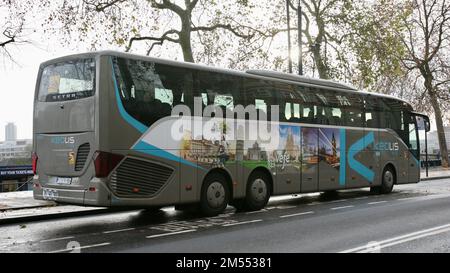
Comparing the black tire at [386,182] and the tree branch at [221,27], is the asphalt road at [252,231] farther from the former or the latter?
the tree branch at [221,27]

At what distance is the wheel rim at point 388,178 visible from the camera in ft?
59.1

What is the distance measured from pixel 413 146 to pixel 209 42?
11.0 metres

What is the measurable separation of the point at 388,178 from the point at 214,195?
8827 millimetres

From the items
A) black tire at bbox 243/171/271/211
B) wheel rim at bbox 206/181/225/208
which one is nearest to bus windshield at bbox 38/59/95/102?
wheel rim at bbox 206/181/225/208

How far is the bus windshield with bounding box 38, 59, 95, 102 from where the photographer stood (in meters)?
9.85

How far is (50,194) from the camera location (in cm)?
1029

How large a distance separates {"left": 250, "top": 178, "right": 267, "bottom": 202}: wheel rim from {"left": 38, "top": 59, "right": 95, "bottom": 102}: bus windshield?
4.96 m

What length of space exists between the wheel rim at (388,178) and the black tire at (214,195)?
26.6ft

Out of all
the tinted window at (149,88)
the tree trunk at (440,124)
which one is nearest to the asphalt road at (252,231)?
the tinted window at (149,88)

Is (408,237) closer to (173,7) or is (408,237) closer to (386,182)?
(386,182)

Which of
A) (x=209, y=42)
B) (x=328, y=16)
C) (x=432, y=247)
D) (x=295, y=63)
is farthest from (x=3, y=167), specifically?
(x=432, y=247)

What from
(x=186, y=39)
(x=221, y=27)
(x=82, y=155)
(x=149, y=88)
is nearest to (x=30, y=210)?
(x=82, y=155)

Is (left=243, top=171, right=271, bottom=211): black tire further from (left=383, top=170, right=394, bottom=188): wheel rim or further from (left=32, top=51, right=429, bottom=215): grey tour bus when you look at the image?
(left=383, top=170, right=394, bottom=188): wheel rim

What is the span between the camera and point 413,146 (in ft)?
63.1
